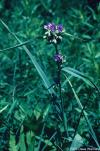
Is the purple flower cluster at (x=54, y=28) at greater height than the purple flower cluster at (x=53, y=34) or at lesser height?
greater

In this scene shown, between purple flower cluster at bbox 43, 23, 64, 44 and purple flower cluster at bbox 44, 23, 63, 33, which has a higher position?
purple flower cluster at bbox 44, 23, 63, 33

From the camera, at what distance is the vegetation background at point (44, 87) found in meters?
1.61

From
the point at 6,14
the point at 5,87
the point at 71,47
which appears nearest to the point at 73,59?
the point at 71,47

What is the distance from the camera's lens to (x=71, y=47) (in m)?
2.87

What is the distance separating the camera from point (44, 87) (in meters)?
2.33

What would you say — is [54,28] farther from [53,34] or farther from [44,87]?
[44,87]

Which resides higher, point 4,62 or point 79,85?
point 4,62

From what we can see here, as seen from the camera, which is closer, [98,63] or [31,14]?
[98,63]

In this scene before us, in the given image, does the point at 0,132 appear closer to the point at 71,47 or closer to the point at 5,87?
the point at 5,87

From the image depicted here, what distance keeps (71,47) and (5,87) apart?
0.69 metres

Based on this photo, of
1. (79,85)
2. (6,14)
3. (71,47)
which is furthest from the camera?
(6,14)

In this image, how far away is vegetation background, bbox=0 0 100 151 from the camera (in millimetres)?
1606

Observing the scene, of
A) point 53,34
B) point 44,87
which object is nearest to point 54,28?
point 53,34

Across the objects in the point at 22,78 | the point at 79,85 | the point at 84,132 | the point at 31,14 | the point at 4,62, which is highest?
the point at 31,14
